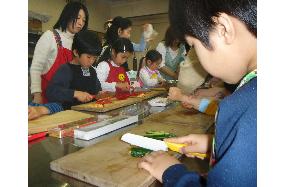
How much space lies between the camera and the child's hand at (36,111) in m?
0.98

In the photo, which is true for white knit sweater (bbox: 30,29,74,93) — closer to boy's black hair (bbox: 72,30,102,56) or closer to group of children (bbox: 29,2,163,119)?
group of children (bbox: 29,2,163,119)

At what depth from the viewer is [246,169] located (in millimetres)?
405

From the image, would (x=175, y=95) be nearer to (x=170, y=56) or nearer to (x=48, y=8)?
(x=170, y=56)

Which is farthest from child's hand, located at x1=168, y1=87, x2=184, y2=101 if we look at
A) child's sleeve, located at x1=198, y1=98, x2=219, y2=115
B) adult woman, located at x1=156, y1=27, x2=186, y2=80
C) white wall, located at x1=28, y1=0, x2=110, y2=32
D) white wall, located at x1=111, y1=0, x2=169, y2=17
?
white wall, located at x1=111, y1=0, x2=169, y2=17

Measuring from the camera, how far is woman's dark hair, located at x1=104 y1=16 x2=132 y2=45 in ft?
7.30

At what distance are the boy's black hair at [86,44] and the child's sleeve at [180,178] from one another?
120cm

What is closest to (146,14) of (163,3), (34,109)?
(163,3)

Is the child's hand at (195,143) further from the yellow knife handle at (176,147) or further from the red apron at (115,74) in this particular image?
the red apron at (115,74)

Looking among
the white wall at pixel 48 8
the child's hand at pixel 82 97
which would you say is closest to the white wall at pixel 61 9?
the white wall at pixel 48 8

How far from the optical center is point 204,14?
0.50 meters

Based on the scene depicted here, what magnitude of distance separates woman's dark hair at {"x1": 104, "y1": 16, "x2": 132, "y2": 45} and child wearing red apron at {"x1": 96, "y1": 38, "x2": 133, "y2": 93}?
0.61 feet

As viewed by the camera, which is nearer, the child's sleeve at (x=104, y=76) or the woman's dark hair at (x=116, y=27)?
the child's sleeve at (x=104, y=76)

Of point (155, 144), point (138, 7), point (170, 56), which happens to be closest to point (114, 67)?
point (170, 56)
